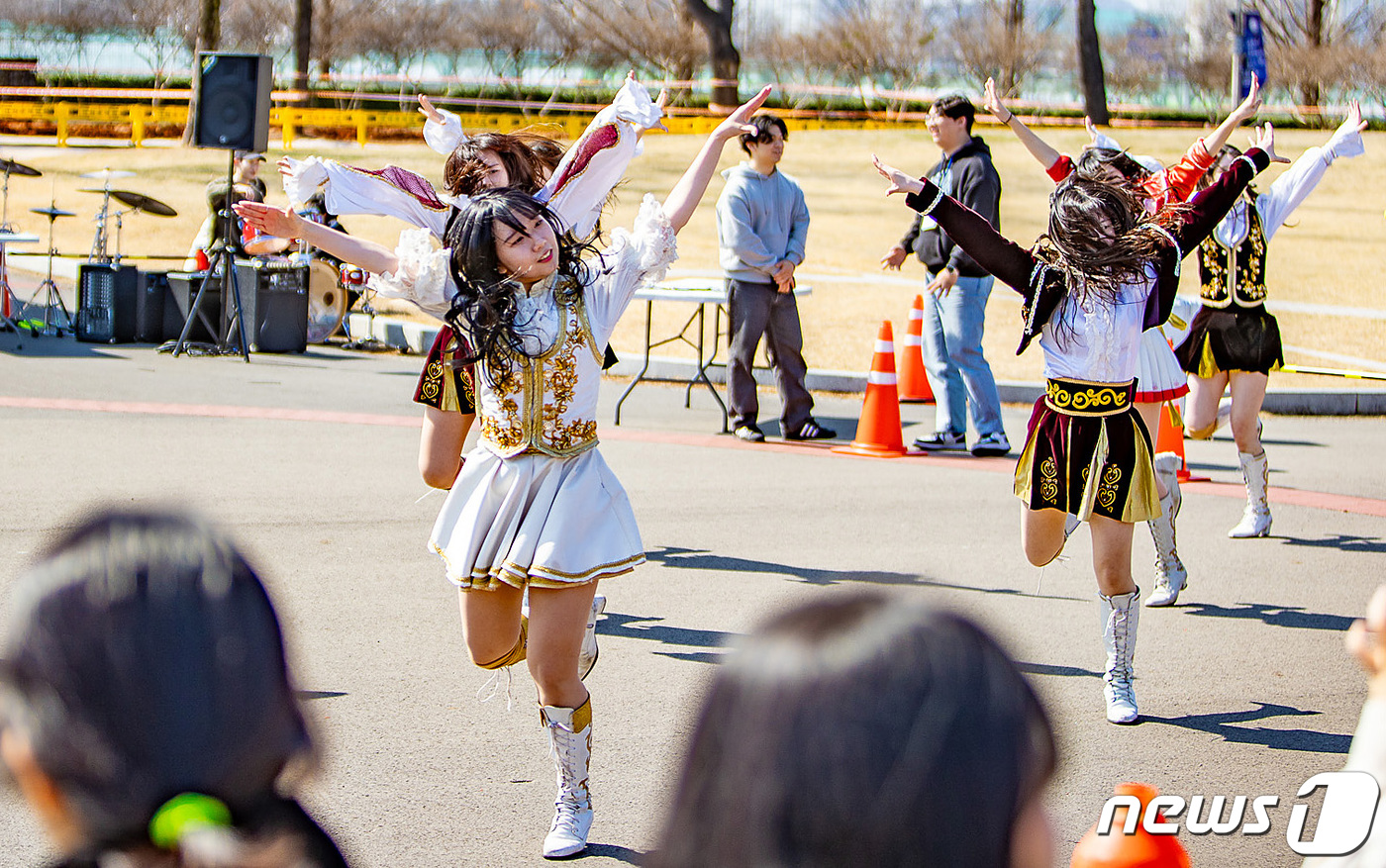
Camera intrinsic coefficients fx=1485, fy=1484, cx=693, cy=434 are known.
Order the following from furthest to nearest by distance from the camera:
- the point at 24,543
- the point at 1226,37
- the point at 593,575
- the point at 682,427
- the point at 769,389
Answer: the point at 1226,37 → the point at 769,389 → the point at 682,427 → the point at 24,543 → the point at 593,575

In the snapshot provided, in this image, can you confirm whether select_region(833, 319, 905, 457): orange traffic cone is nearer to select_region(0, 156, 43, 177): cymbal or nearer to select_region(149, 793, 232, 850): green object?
select_region(149, 793, 232, 850): green object

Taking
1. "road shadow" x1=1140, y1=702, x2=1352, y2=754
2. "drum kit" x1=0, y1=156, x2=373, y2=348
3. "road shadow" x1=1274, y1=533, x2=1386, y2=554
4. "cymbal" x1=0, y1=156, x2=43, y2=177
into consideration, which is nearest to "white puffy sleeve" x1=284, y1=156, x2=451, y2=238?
"road shadow" x1=1140, y1=702, x2=1352, y2=754

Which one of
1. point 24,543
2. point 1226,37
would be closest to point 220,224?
point 24,543

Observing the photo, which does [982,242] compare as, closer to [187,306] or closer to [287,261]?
[287,261]

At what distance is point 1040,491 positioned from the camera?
5.00 metres

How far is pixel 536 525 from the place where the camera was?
3.78 m

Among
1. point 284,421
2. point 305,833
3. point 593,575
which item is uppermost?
point 305,833

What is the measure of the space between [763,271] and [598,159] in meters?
5.64

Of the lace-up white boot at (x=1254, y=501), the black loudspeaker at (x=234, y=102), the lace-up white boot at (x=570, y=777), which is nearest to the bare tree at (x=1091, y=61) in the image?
the black loudspeaker at (x=234, y=102)

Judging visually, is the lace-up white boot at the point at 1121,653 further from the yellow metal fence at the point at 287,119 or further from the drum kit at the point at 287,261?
the yellow metal fence at the point at 287,119

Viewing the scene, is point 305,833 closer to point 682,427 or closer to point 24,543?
point 24,543

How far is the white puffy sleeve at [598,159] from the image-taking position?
4.59 metres

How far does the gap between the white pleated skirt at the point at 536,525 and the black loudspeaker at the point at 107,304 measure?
38.9 ft

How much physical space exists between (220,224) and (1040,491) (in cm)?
1217
